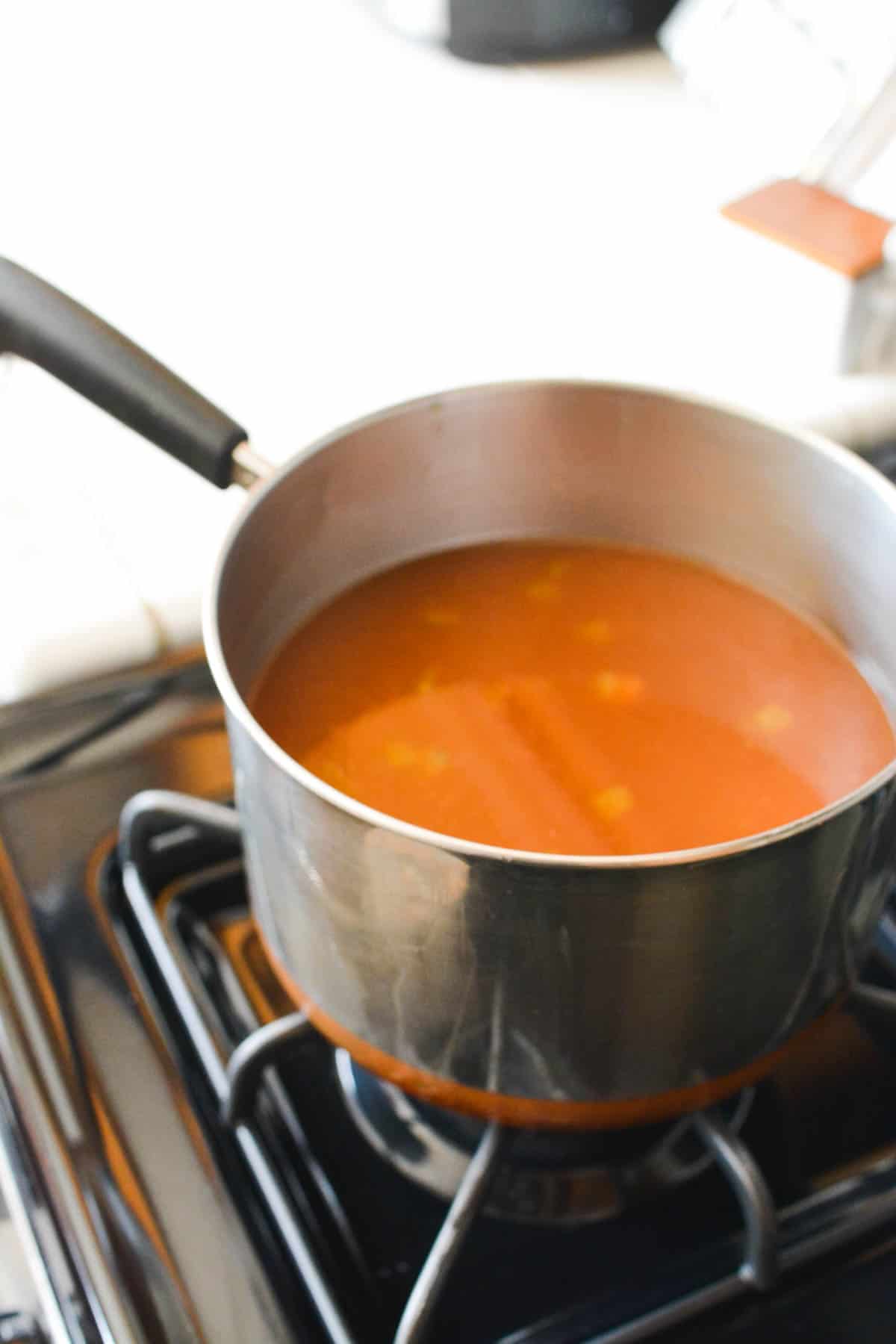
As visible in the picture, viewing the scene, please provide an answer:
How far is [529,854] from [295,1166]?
26 centimetres

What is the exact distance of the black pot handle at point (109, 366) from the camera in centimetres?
52

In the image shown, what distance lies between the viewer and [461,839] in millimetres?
463

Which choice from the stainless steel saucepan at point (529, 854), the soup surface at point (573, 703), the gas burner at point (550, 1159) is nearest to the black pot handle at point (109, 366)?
the stainless steel saucepan at point (529, 854)

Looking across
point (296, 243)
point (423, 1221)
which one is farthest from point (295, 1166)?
point (296, 243)

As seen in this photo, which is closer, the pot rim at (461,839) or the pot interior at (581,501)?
the pot rim at (461,839)

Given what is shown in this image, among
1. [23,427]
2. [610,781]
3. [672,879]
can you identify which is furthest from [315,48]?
[672,879]

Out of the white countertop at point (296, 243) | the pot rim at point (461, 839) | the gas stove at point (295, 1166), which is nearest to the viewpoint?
the pot rim at point (461, 839)

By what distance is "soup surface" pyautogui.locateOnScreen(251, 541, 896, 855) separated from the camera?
54cm

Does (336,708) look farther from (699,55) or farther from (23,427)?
(699,55)

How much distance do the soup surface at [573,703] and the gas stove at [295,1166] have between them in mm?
86

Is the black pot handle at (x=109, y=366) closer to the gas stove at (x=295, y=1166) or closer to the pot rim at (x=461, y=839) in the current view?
the pot rim at (x=461, y=839)

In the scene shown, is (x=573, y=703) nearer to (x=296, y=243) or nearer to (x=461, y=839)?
(x=461, y=839)

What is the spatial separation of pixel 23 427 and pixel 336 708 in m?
0.30

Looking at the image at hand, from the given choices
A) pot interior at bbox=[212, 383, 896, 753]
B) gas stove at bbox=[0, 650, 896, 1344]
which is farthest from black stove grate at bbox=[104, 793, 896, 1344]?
pot interior at bbox=[212, 383, 896, 753]
